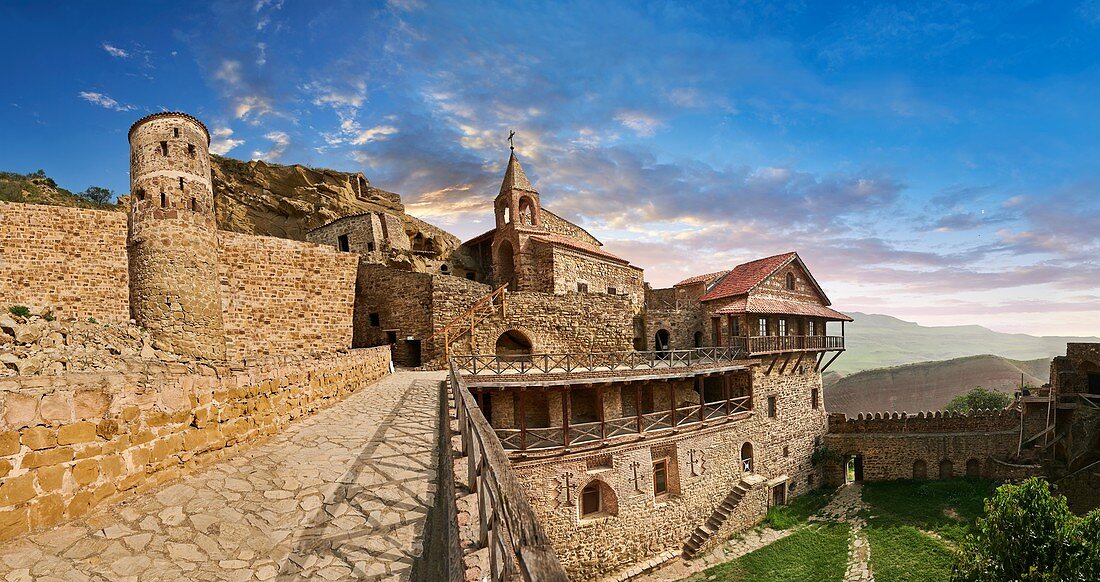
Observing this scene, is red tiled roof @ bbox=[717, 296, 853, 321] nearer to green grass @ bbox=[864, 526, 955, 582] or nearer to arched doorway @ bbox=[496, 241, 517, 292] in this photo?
green grass @ bbox=[864, 526, 955, 582]

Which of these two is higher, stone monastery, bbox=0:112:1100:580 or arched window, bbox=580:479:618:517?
stone monastery, bbox=0:112:1100:580

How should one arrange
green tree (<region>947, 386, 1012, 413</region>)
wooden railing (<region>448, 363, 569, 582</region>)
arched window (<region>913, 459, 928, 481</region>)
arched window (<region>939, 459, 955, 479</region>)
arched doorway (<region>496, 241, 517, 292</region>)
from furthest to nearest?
1. green tree (<region>947, 386, 1012, 413</region>)
2. arched doorway (<region>496, 241, 517, 292</region>)
3. arched window (<region>913, 459, 928, 481</region>)
4. arched window (<region>939, 459, 955, 479</region>)
5. wooden railing (<region>448, 363, 569, 582</region>)

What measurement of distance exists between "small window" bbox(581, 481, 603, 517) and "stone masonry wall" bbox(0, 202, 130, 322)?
17.5 m

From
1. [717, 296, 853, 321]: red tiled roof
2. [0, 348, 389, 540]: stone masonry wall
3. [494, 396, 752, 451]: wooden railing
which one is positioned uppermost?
[717, 296, 853, 321]: red tiled roof

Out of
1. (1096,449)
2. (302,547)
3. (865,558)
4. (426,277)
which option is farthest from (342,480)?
(1096,449)

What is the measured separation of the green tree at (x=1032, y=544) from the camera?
1029 cm

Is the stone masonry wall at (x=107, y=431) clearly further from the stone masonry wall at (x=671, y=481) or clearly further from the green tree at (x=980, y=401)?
the green tree at (x=980, y=401)

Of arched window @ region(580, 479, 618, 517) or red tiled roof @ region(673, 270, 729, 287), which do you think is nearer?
arched window @ region(580, 479, 618, 517)

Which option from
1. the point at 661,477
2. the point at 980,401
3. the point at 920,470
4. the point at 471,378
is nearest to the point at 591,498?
the point at 661,477

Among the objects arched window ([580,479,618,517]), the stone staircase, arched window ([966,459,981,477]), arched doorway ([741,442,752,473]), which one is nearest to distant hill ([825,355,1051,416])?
arched window ([966,459,981,477])

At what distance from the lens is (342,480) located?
5.53m

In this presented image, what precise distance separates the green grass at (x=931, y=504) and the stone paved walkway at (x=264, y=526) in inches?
821

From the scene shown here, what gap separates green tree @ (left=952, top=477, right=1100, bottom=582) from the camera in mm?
10289

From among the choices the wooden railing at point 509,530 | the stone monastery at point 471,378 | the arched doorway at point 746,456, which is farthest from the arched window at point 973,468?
the wooden railing at point 509,530
